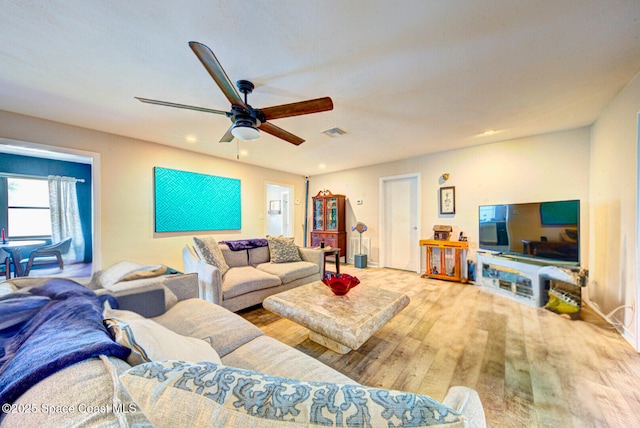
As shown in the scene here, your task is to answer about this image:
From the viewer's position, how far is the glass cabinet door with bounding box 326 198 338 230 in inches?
215

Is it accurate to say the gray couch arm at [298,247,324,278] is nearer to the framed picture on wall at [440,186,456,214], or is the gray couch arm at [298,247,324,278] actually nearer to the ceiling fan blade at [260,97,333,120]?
the ceiling fan blade at [260,97,333,120]

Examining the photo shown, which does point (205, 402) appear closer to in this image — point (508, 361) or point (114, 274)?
point (114, 274)

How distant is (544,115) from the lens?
269 centimetres

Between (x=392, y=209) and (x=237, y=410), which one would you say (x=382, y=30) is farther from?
(x=392, y=209)

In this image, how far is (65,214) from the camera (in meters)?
4.35

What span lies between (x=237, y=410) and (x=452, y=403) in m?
0.49

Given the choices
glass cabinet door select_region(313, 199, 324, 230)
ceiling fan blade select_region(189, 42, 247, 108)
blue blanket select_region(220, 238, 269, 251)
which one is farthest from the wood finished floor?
glass cabinet door select_region(313, 199, 324, 230)

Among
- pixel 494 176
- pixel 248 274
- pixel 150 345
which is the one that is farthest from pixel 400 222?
pixel 150 345

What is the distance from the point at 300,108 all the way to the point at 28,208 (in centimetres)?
589

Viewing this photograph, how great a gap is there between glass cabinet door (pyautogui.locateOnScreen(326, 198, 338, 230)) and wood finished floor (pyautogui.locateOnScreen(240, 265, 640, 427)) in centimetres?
299

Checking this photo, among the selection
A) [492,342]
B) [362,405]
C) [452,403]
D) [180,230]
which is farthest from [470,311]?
[180,230]

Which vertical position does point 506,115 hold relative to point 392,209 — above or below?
above

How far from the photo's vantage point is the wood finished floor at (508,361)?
1.34 m

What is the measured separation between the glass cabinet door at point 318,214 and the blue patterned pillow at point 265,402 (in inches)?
208
